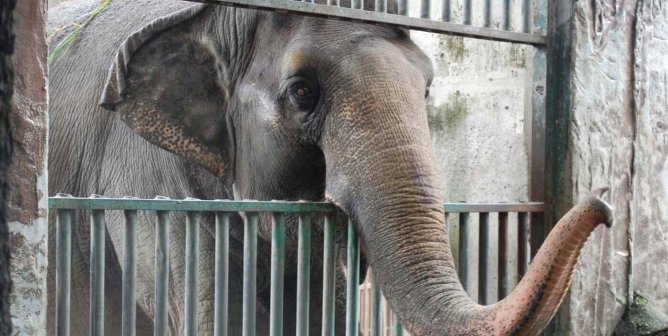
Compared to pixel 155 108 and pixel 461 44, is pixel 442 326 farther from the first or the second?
pixel 461 44

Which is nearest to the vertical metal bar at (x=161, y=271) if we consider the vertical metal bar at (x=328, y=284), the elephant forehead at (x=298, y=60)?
the vertical metal bar at (x=328, y=284)

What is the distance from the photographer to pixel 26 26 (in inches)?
69.3

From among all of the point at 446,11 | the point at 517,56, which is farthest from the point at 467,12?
the point at 517,56

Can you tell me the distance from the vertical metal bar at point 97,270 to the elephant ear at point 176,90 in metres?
1.01

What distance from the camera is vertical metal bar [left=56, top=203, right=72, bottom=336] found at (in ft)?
7.55

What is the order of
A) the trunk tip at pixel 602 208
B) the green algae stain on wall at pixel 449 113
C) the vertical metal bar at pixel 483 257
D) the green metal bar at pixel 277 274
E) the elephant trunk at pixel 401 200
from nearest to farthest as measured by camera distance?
1. the trunk tip at pixel 602 208
2. the elephant trunk at pixel 401 200
3. the green metal bar at pixel 277 274
4. the vertical metal bar at pixel 483 257
5. the green algae stain on wall at pixel 449 113

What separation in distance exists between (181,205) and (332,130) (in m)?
0.67

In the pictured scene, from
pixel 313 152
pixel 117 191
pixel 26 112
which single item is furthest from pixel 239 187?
pixel 26 112

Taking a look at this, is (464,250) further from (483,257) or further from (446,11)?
(446,11)

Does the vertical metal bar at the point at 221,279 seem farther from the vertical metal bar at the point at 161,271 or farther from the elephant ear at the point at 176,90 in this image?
the elephant ear at the point at 176,90

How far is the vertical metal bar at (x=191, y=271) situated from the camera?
8.23 feet

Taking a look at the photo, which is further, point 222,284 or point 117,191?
point 117,191

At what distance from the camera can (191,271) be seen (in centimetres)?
252

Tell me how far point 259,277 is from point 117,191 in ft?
2.37
